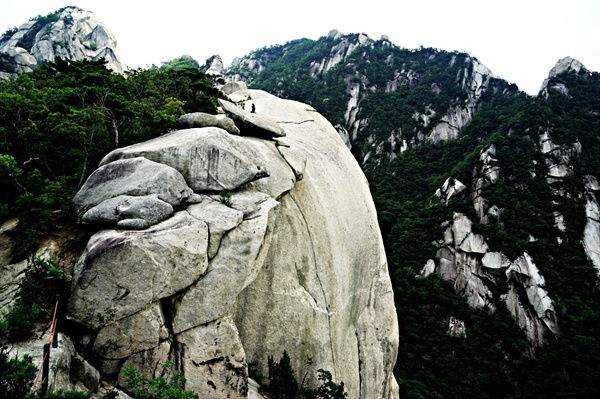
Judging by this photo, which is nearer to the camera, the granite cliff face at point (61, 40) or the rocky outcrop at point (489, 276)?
the rocky outcrop at point (489, 276)

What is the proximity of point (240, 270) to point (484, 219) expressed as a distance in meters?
45.3

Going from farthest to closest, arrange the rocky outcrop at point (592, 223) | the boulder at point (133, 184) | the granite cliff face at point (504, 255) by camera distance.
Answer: the rocky outcrop at point (592, 223) < the granite cliff face at point (504, 255) < the boulder at point (133, 184)

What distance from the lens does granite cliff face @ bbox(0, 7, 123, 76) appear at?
6209 centimetres

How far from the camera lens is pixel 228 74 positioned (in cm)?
10106

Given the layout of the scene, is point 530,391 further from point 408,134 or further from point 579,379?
point 408,134

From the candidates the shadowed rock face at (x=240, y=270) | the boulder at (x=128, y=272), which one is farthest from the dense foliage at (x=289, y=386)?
the boulder at (x=128, y=272)

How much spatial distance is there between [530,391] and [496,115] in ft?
187

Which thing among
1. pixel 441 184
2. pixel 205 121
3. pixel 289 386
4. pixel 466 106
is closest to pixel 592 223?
pixel 441 184

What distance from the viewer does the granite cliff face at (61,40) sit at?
62094 millimetres

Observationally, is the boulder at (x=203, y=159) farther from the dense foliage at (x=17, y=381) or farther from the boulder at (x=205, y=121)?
the dense foliage at (x=17, y=381)

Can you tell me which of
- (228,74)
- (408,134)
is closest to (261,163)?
(408,134)

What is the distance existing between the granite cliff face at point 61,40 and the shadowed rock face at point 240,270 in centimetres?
5529

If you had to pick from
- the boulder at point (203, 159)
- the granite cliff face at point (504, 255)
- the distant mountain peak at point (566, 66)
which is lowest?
the boulder at point (203, 159)

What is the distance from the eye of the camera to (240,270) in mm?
10281
